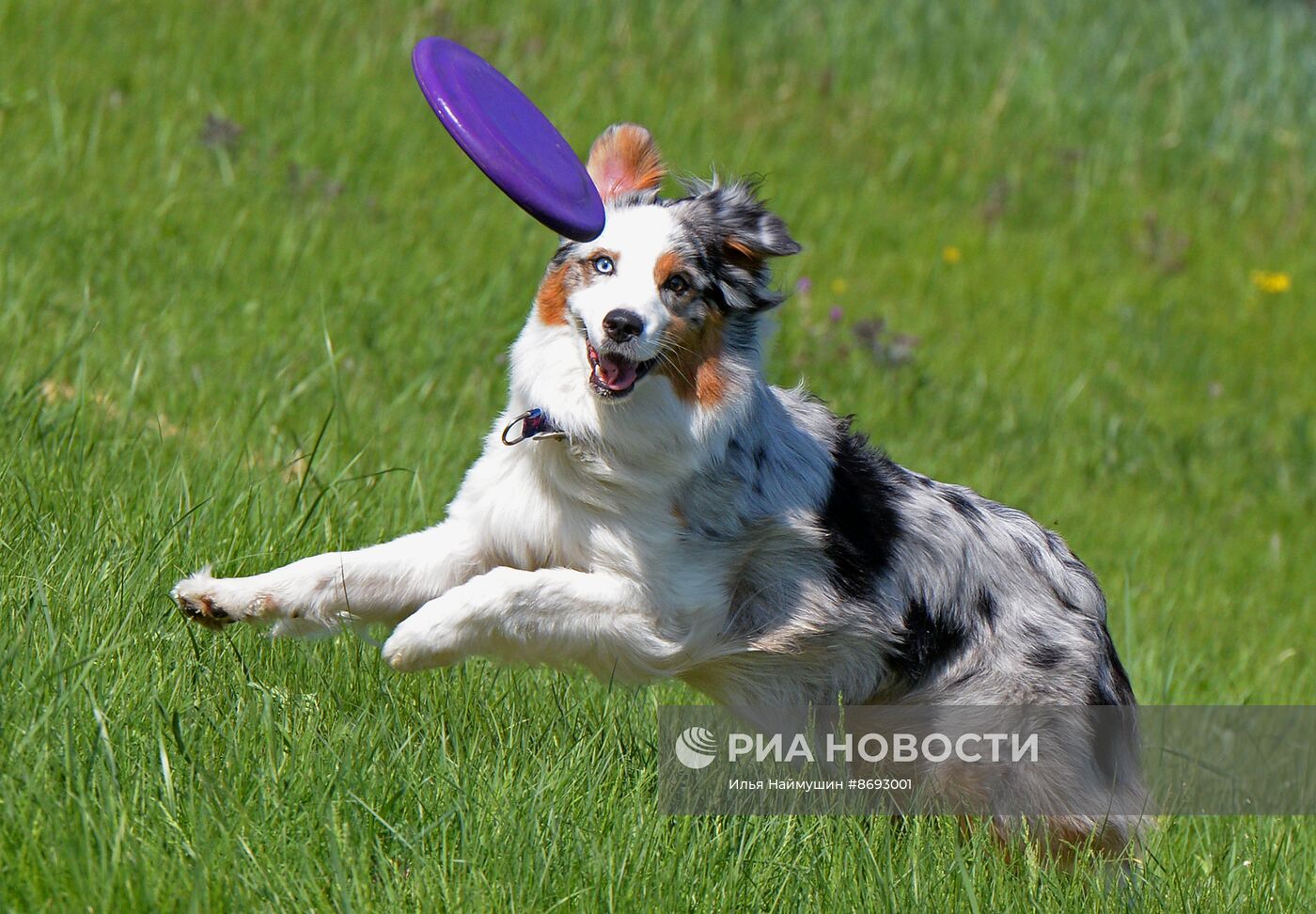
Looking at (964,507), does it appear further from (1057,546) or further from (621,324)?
(621,324)

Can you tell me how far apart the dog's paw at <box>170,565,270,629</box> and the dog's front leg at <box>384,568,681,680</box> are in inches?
15.0

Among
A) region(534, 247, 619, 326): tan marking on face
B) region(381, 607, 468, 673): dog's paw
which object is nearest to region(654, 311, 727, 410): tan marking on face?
region(534, 247, 619, 326): tan marking on face

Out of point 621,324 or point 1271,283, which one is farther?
point 1271,283

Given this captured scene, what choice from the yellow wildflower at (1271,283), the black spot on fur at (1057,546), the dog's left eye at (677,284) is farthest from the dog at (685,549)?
the yellow wildflower at (1271,283)

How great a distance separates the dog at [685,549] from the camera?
3.82 metres

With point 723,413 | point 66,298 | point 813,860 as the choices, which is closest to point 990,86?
point 66,298

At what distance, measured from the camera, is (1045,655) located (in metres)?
4.20

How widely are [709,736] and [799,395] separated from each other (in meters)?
1.05

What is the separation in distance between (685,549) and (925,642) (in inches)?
29.9

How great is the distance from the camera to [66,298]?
6.07 meters

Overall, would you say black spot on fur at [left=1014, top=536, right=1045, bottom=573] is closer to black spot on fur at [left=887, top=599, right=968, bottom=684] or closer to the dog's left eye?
black spot on fur at [left=887, top=599, right=968, bottom=684]

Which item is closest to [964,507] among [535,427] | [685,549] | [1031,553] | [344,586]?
[1031,553]

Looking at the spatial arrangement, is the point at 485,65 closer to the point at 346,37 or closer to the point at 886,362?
the point at 886,362

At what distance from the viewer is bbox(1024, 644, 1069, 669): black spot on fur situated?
4184mm
